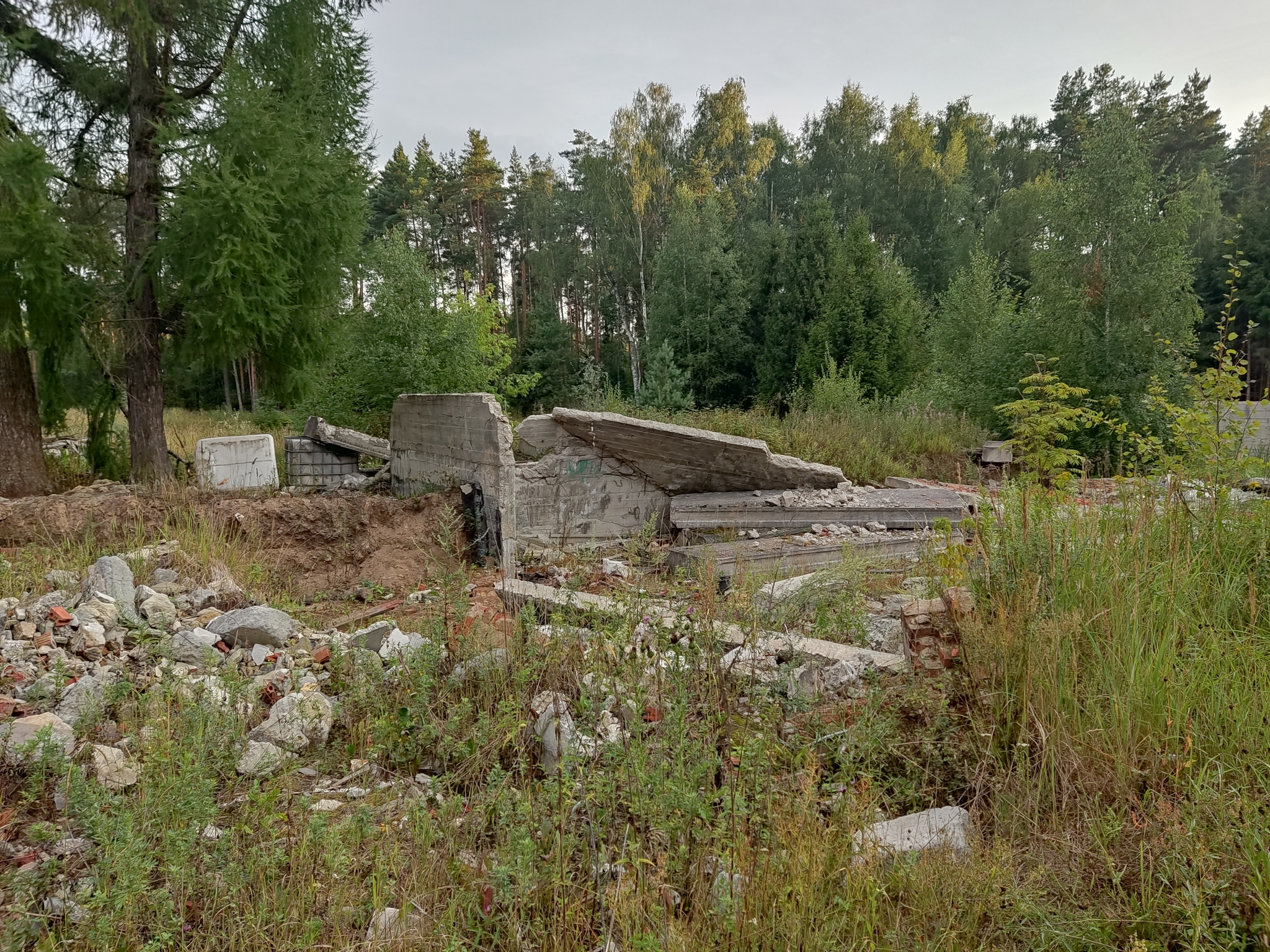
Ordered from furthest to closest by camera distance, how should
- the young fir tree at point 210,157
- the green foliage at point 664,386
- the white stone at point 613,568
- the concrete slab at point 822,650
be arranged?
the green foliage at point 664,386
the young fir tree at point 210,157
the white stone at point 613,568
the concrete slab at point 822,650

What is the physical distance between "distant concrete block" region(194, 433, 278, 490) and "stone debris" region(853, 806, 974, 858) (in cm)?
822

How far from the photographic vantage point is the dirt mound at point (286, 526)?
5828 mm

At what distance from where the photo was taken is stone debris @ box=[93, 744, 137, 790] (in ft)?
8.89

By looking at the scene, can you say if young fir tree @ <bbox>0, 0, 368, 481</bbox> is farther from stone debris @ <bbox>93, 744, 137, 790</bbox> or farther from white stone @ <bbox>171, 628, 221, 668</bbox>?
stone debris @ <bbox>93, 744, 137, 790</bbox>

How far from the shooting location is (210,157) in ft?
25.8

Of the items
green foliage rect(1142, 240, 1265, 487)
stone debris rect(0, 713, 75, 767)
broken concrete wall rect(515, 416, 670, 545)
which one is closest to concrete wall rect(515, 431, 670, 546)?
broken concrete wall rect(515, 416, 670, 545)

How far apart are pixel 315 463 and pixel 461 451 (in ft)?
12.0

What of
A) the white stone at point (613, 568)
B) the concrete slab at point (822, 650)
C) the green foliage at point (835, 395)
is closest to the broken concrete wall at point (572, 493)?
the white stone at point (613, 568)

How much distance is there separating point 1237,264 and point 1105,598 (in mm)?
3645

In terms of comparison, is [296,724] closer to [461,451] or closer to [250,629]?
[250,629]

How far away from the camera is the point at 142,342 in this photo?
851cm

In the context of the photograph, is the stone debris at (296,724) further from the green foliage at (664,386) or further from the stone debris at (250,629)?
the green foliage at (664,386)

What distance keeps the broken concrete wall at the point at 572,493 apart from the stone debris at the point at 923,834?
591 cm

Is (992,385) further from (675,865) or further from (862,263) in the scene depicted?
(675,865)
